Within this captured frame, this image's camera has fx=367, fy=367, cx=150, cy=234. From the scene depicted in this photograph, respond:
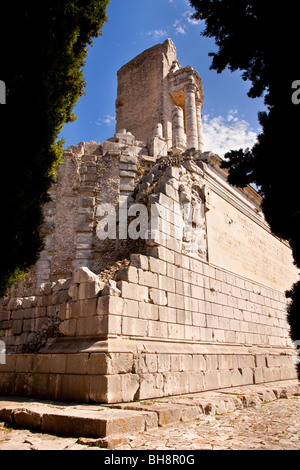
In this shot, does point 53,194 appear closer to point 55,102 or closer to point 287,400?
point 55,102

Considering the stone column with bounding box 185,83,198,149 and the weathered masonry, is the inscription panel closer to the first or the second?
the weathered masonry

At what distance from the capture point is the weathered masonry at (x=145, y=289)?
583 centimetres

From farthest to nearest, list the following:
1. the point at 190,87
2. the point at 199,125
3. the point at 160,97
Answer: the point at 160,97, the point at 199,125, the point at 190,87

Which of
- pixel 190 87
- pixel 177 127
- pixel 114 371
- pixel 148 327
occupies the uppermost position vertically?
pixel 190 87

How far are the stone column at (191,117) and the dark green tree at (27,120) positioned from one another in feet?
45.9

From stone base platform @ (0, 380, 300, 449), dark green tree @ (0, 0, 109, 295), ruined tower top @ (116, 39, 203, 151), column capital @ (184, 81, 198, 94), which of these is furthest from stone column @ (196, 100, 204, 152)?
stone base platform @ (0, 380, 300, 449)

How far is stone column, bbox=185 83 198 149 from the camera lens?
18.9 m

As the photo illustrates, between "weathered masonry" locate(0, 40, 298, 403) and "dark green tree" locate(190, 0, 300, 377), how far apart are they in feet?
9.90

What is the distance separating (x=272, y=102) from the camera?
3.80m

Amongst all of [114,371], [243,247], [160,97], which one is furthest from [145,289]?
[160,97]

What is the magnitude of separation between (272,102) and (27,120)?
298cm

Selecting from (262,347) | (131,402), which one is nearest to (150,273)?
(131,402)

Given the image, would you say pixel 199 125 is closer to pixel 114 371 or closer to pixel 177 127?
pixel 177 127
